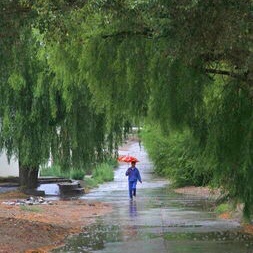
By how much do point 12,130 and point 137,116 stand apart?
1282cm

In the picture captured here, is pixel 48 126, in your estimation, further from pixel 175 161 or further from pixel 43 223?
pixel 175 161

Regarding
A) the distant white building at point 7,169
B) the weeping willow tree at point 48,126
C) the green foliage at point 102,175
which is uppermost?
the weeping willow tree at point 48,126

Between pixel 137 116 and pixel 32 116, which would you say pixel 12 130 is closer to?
pixel 32 116

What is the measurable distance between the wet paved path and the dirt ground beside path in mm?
456

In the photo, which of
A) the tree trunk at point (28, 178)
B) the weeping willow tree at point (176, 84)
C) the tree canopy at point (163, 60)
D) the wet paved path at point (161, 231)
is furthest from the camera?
the tree trunk at point (28, 178)

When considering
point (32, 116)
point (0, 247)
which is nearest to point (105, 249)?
point (0, 247)

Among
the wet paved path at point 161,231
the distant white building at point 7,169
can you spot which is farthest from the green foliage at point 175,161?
the distant white building at point 7,169

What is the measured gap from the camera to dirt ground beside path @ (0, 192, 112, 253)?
1239 cm

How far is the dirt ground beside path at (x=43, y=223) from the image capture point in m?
12.4

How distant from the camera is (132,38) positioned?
1068 centimetres

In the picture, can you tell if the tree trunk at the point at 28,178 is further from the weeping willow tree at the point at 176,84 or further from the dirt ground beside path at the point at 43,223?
the weeping willow tree at the point at 176,84

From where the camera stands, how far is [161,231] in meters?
14.4

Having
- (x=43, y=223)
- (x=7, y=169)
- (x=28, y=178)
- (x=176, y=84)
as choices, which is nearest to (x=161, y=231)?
(x=43, y=223)

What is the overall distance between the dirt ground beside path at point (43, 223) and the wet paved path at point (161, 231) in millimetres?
456
